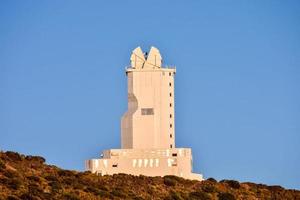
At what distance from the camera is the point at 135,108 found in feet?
374

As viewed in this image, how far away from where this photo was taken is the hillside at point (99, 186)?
8719cm

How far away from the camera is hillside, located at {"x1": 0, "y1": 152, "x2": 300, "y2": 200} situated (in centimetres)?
8719

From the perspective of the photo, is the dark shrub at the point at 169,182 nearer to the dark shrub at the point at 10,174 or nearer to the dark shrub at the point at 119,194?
the dark shrub at the point at 119,194

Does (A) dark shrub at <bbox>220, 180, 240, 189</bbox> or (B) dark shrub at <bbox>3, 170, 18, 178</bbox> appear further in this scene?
(A) dark shrub at <bbox>220, 180, 240, 189</bbox>

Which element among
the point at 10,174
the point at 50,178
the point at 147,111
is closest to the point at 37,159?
the point at 50,178

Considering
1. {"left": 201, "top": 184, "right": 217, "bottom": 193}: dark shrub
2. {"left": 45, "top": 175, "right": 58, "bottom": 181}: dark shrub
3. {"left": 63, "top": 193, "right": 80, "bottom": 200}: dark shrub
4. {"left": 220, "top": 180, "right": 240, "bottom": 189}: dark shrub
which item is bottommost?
{"left": 63, "top": 193, "right": 80, "bottom": 200}: dark shrub

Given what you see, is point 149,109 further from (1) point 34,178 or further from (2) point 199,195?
(1) point 34,178

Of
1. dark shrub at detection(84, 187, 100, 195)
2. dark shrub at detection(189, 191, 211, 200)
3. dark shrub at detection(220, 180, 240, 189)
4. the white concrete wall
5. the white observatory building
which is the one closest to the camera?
dark shrub at detection(84, 187, 100, 195)

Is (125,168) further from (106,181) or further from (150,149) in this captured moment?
(106,181)

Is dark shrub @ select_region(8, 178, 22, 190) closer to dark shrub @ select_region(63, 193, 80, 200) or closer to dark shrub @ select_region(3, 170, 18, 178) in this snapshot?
dark shrub @ select_region(3, 170, 18, 178)

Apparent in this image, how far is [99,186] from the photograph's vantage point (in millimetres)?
94625

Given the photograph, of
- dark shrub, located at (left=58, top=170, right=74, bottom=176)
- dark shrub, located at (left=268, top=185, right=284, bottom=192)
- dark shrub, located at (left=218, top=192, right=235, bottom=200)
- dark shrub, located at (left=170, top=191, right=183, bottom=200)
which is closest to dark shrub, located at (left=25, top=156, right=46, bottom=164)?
dark shrub, located at (left=58, top=170, right=74, bottom=176)

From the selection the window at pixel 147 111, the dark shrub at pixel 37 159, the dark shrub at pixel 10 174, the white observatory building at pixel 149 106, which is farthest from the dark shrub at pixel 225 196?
the dark shrub at pixel 10 174

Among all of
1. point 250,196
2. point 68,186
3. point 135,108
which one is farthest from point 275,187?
point 68,186
